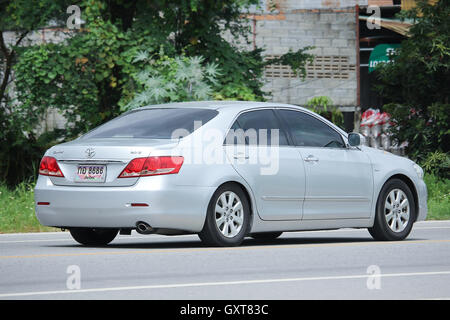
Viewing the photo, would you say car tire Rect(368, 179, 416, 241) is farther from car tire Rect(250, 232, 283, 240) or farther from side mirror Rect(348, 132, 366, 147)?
car tire Rect(250, 232, 283, 240)

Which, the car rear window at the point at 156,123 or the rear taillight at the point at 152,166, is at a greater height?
the car rear window at the point at 156,123

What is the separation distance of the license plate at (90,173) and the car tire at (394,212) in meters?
3.53

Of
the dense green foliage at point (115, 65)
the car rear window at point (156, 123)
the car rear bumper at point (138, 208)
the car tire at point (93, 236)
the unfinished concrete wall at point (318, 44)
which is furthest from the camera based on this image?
the unfinished concrete wall at point (318, 44)

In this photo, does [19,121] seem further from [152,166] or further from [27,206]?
[152,166]

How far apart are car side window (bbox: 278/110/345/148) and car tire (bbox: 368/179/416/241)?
812mm

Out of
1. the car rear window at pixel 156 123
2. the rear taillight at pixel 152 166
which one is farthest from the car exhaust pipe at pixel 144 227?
the car rear window at pixel 156 123

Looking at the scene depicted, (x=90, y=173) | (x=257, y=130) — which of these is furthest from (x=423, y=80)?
(x=90, y=173)

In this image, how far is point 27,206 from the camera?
722 inches

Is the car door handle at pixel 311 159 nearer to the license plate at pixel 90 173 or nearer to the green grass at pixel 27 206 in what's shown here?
the license plate at pixel 90 173


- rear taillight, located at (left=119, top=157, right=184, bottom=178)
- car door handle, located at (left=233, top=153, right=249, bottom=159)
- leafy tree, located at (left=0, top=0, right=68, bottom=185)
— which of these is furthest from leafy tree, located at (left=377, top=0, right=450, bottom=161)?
rear taillight, located at (left=119, top=157, right=184, bottom=178)

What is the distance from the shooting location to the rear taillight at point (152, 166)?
450 inches

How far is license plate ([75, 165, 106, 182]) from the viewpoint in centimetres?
1162
